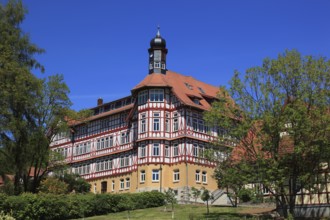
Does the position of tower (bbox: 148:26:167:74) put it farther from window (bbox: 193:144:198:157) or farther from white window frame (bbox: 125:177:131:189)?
white window frame (bbox: 125:177:131:189)

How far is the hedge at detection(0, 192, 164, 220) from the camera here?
33781mm

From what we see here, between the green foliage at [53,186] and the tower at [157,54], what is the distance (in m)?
16.3

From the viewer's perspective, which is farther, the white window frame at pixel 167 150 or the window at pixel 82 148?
the window at pixel 82 148

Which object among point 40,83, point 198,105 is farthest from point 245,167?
point 198,105

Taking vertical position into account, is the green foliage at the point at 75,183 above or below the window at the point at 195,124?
below

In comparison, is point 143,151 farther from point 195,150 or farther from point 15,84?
point 15,84

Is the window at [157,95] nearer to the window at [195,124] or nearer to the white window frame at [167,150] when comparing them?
the window at [195,124]

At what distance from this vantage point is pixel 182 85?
56.0 meters

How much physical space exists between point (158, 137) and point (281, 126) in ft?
78.0

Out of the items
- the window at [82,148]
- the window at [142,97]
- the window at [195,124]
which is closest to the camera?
the window at [195,124]

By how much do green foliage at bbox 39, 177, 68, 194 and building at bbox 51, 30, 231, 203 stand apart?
3395 mm

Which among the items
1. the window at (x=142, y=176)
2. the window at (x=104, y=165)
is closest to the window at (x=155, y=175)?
the window at (x=142, y=176)

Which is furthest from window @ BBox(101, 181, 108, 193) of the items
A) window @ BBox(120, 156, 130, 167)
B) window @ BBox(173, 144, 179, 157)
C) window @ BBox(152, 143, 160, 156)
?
window @ BBox(173, 144, 179, 157)

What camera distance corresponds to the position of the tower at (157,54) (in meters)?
55.3
